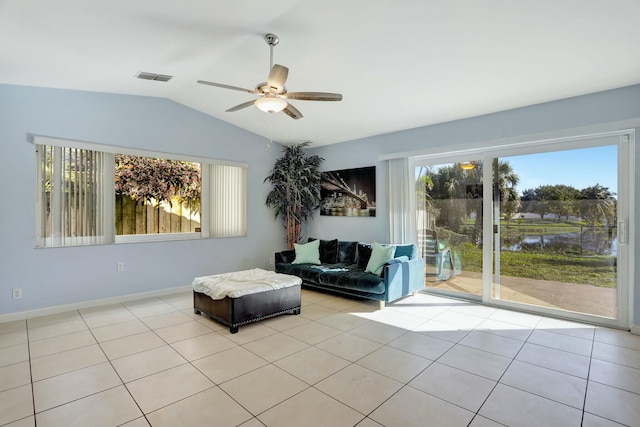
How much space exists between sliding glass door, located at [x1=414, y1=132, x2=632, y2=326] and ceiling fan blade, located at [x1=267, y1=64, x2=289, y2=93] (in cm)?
315

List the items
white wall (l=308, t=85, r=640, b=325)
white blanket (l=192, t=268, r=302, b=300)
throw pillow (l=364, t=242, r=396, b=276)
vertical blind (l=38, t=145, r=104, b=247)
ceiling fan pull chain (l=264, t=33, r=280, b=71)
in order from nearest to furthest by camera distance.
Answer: ceiling fan pull chain (l=264, t=33, r=280, b=71) → white wall (l=308, t=85, r=640, b=325) → white blanket (l=192, t=268, r=302, b=300) → vertical blind (l=38, t=145, r=104, b=247) → throw pillow (l=364, t=242, r=396, b=276)

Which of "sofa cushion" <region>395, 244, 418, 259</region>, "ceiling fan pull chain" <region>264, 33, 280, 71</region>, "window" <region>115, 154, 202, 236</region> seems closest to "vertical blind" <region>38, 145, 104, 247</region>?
"window" <region>115, 154, 202, 236</region>

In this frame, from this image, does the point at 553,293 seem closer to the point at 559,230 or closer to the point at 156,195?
the point at 559,230

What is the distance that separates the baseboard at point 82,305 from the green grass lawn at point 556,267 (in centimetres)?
482

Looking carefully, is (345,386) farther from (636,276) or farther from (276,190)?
(276,190)

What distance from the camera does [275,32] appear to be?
312 centimetres

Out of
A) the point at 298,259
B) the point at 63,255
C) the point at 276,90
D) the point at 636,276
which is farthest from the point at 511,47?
the point at 63,255

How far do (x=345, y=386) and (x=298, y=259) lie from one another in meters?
3.30

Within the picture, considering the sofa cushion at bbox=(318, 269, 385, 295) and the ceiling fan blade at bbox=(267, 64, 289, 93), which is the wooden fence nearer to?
the sofa cushion at bbox=(318, 269, 385, 295)

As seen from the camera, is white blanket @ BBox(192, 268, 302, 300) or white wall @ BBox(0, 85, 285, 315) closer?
white blanket @ BBox(192, 268, 302, 300)

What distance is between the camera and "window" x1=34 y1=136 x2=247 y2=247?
13.5ft

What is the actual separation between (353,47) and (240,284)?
295 cm

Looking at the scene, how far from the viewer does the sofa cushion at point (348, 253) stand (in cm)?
563

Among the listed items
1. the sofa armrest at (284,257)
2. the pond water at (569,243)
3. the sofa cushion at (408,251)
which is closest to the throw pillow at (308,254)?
the sofa armrest at (284,257)
